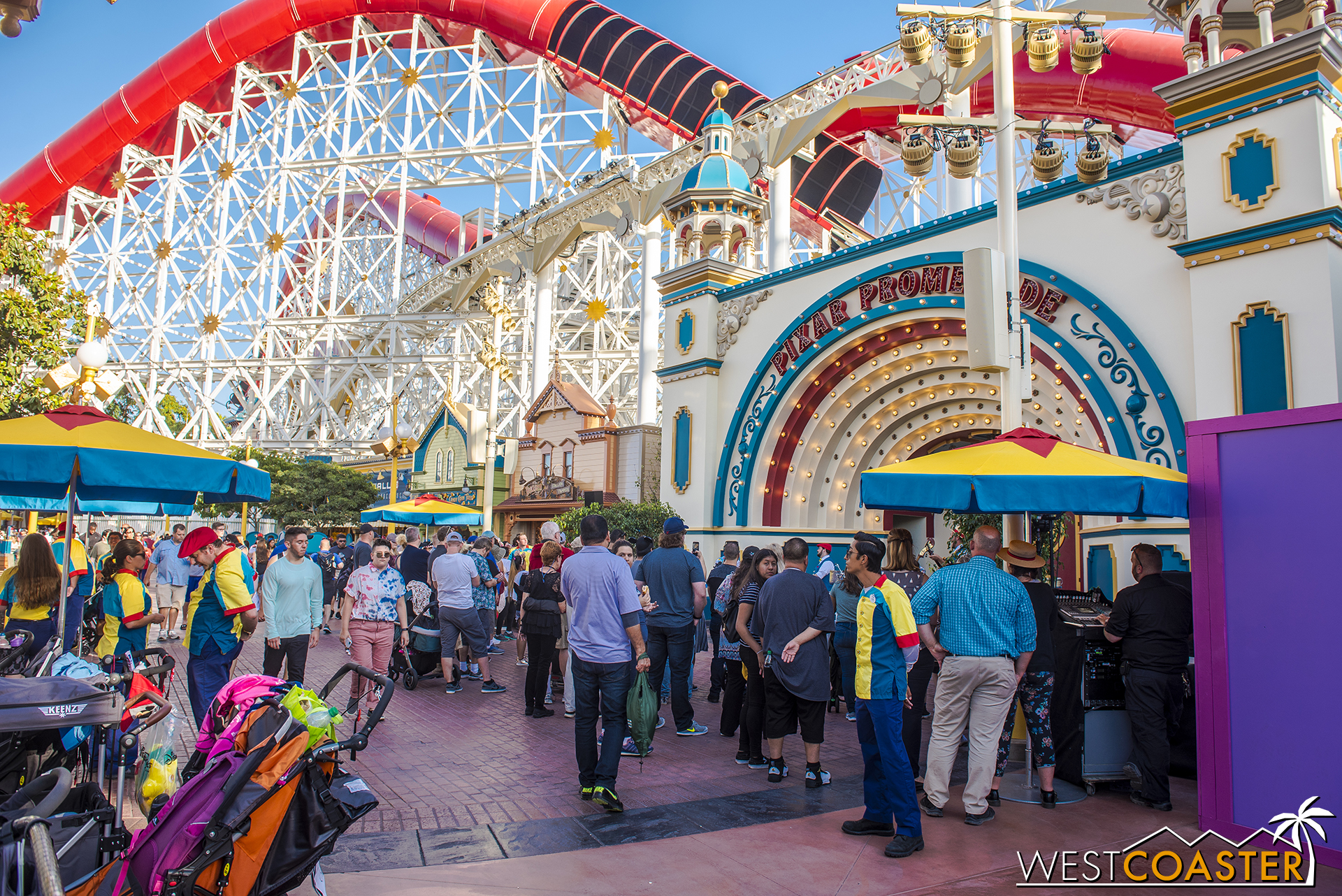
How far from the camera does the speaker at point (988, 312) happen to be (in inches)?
311

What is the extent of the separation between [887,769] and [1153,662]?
225 cm

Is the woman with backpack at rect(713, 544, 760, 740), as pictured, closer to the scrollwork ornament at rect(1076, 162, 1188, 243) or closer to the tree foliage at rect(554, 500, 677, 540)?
the scrollwork ornament at rect(1076, 162, 1188, 243)

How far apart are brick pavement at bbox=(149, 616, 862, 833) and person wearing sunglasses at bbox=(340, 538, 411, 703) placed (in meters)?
0.60

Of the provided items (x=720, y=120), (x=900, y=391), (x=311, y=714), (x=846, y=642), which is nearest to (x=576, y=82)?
(x=720, y=120)

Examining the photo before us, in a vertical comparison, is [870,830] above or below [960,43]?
below

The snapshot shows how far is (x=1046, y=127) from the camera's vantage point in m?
8.70

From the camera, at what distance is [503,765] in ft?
20.3

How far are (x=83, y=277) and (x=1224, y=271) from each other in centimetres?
4138

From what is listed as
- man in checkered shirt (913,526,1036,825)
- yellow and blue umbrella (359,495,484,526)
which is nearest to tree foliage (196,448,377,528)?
yellow and blue umbrella (359,495,484,526)

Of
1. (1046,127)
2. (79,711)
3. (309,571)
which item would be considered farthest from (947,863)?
(1046,127)

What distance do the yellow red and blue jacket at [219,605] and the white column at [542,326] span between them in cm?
1845

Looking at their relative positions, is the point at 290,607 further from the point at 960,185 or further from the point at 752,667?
the point at 960,185

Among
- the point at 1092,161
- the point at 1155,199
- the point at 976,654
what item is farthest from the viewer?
the point at 1155,199

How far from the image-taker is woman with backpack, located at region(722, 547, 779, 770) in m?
6.34
